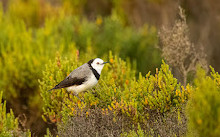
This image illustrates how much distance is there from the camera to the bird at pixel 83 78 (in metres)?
5.31

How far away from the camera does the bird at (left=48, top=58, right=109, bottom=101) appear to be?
5.31 meters

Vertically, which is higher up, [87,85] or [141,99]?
[87,85]

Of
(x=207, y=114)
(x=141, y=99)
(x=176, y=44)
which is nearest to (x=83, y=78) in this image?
(x=141, y=99)

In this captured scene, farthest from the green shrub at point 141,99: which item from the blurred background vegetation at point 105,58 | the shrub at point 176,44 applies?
the shrub at point 176,44

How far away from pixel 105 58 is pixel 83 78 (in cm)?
221

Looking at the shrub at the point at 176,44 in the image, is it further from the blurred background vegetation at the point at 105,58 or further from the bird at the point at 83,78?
the bird at the point at 83,78

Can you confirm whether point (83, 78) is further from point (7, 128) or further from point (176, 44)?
point (176, 44)

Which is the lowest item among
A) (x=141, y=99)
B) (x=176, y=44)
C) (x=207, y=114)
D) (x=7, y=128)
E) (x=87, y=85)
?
(x=207, y=114)

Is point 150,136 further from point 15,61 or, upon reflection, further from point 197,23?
point 197,23

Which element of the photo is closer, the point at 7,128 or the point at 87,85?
the point at 87,85

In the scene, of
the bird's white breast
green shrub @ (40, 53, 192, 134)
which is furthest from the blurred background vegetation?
the bird's white breast

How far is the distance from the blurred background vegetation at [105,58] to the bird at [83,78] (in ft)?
0.55

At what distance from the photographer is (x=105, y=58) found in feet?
24.6

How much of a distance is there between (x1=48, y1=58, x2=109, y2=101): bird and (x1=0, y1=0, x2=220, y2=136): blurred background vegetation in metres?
0.17
